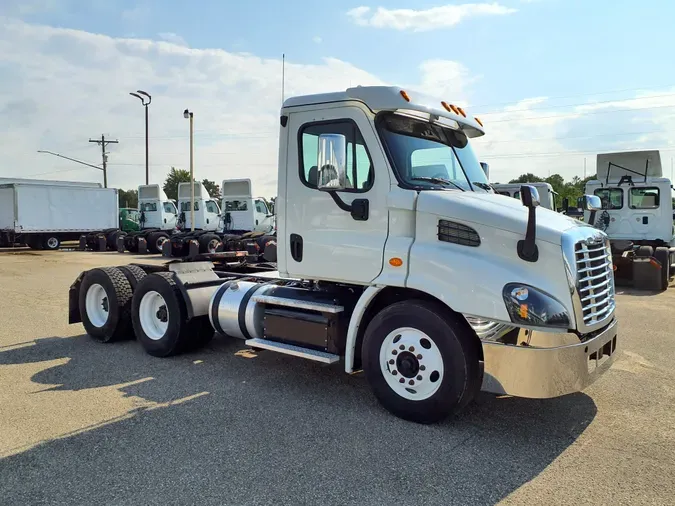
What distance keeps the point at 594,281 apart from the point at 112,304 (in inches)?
229

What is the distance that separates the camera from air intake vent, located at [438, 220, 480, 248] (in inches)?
172

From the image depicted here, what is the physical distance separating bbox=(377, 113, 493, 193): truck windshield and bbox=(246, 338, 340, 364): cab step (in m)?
1.74

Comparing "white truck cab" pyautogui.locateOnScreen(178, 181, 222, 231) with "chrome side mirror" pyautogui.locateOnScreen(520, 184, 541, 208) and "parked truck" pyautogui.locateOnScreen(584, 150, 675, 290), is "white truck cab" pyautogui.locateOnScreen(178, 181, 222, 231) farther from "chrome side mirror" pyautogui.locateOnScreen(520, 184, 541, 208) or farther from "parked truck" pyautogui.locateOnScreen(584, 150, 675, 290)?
"chrome side mirror" pyautogui.locateOnScreen(520, 184, 541, 208)

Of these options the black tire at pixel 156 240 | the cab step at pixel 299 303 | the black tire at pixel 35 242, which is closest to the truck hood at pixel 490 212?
the cab step at pixel 299 303

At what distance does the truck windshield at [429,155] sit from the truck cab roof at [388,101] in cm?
13

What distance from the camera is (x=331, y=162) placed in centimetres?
456

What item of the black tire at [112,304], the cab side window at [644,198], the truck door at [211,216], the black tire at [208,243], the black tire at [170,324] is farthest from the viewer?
the truck door at [211,216]

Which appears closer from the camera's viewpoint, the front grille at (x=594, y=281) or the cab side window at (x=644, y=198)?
the front grille at (x=594, y=281)

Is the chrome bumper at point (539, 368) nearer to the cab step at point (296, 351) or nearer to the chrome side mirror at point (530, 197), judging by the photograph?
the chrome side mirror at point (530, 197)

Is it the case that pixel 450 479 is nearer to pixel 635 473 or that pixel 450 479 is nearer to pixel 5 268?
pixel 635 473

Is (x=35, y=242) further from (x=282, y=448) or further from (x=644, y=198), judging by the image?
(x=282, y=448)

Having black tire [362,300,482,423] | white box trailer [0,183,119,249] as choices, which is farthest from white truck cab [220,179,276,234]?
black tire [362,300,482,423]

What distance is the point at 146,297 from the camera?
23.0ft

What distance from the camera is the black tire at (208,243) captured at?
2175 centimetres
